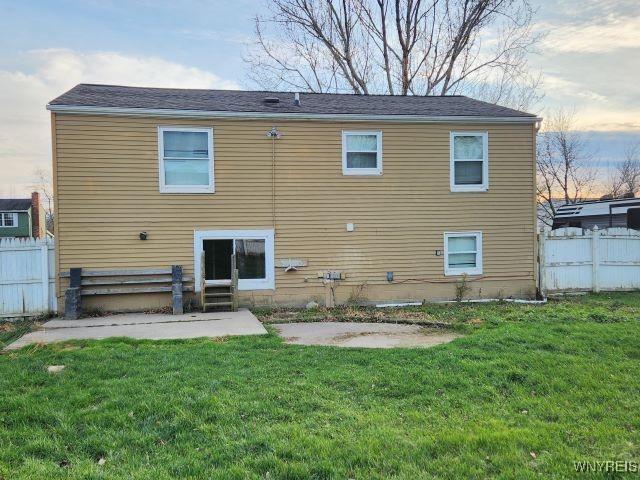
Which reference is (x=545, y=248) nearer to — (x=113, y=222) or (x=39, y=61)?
(x=113, y=222)

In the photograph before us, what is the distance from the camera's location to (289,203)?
1085 cm

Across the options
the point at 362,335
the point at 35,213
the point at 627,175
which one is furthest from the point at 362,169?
the point at 35,213

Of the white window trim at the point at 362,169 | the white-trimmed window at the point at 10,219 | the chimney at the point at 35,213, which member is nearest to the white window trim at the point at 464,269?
the white window trim at the point at 362,169

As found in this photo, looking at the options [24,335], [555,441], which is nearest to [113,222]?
[24,335]

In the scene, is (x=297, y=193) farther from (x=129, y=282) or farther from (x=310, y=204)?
(x=129, y=282)

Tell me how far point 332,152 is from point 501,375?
23.8ft

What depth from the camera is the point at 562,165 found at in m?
27.8

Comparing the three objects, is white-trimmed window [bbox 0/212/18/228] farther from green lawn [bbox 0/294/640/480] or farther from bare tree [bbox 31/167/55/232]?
green lawn [bbox 0/294/640/480]

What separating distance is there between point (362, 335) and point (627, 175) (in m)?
31.6

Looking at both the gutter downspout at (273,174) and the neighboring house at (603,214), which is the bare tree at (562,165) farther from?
the gutter downspout at (273,174)

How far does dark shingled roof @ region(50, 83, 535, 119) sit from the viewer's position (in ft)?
34.0

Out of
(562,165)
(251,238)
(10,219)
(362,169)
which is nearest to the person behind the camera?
(251,238)

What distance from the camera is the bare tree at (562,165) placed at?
88.6 ft

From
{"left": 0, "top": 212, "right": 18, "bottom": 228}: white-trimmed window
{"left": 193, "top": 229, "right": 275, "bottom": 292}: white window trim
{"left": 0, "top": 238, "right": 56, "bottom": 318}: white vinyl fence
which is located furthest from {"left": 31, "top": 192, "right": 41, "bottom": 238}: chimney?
{"left": 193, "top": 229, "right": 275, "bottom": 292}: white window trim
